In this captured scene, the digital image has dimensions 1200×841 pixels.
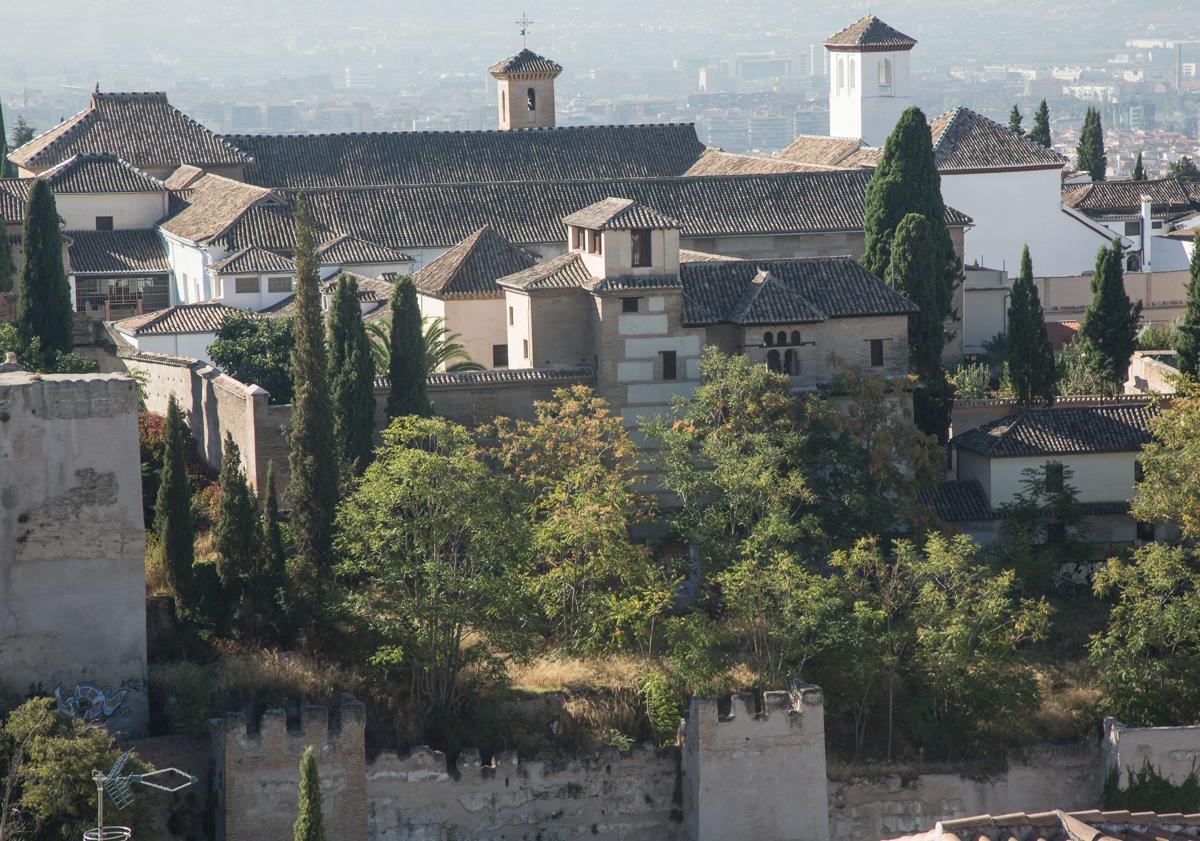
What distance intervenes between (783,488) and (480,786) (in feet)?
21.3

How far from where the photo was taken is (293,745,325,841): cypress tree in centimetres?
2494

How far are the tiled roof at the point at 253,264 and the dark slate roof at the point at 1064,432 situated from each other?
14179 millimetres

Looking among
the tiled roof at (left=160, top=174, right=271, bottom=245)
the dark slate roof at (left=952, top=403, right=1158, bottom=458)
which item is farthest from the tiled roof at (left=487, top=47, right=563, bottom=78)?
the dark slate roof at (left=952, top=403, right=1158, bottom=458)

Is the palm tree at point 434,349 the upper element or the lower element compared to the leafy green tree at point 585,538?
upper

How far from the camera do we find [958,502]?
35438 mm

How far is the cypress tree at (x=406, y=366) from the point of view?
34125mm

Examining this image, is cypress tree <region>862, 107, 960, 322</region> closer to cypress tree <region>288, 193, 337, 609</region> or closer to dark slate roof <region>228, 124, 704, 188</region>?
dark slate roof <region>228, 124, 704, 188</region>

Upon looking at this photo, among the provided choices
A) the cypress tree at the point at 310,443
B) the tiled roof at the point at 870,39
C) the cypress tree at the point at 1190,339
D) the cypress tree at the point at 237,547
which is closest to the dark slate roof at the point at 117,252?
the cypress tree at the point at 310,443

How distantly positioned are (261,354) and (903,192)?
13830 mm

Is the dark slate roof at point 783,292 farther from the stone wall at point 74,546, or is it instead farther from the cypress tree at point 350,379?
the stone wall at point 74,546

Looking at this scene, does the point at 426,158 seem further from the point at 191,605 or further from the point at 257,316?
the point at 191,605

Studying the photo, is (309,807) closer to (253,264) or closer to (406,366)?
(406,366)

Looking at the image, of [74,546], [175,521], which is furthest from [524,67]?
[74,546]

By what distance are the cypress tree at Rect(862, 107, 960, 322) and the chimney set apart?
17017 millimetres
